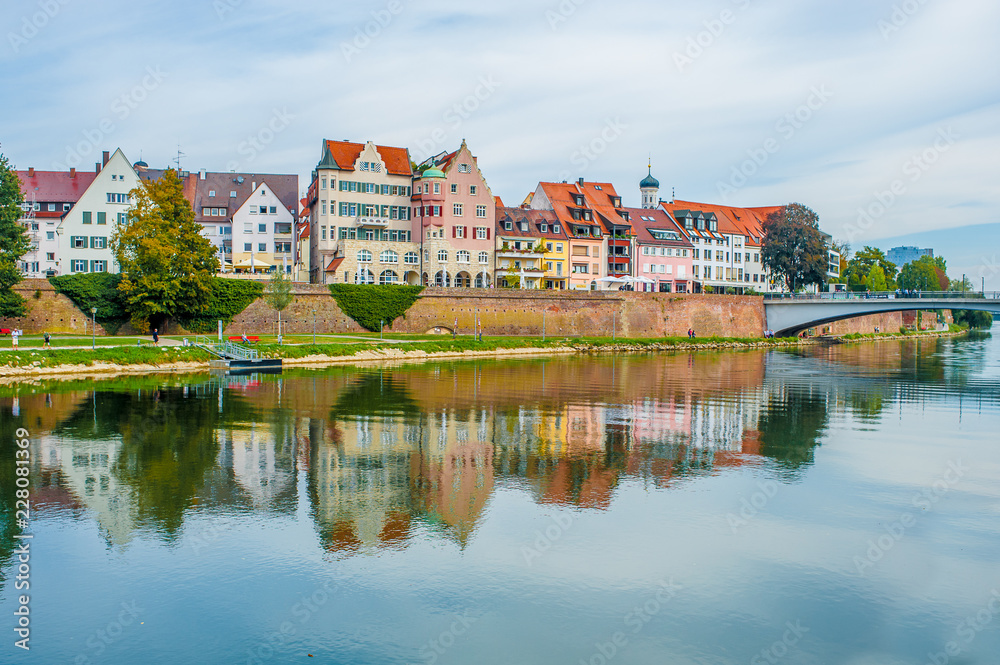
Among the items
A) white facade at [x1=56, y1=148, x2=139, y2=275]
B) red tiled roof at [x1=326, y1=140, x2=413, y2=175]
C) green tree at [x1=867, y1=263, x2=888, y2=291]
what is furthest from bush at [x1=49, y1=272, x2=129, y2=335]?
green tree at [x1=867, y1=263, x2=888, y2=291]

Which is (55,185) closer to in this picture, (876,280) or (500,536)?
(500,536)

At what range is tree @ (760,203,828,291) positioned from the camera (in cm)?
9031

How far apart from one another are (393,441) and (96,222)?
195 feet

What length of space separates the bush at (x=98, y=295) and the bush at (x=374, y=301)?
15.7 metres

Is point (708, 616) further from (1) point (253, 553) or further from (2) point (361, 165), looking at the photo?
(2) point (361, 165)

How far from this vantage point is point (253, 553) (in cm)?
1568

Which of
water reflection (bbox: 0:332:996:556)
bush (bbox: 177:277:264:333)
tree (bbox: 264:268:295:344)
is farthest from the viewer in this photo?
bush (bbox: 177:277:264:333)

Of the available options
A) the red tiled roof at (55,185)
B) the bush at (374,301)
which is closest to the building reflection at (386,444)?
the bush at (374,301)

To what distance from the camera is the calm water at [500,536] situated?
12.7 metres

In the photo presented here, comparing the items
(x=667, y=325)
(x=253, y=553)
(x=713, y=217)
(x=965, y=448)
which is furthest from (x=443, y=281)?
(x=253, y=553)

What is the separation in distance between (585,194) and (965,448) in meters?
70.2

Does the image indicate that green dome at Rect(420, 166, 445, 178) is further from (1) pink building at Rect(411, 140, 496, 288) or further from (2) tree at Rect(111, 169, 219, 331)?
(2) tree at Rect(111, 169, 219, 331)

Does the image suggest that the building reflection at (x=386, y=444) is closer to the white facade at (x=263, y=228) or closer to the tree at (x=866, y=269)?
the white facade at (x=263, y=228)

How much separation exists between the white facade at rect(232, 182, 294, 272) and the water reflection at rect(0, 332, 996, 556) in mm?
38275
